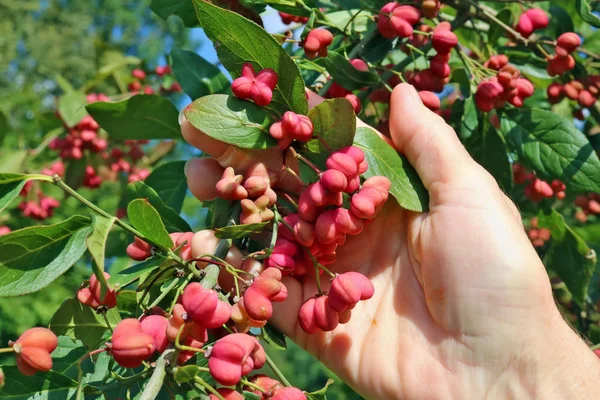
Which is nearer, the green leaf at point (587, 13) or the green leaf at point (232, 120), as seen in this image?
the green leaf at point (232, 120)

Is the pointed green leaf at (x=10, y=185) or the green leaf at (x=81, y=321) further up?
the pointed green leaf at (x=10, y=185)

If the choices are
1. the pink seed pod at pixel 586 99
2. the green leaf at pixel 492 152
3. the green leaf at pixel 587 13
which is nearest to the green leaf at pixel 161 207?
the green leaf at pixel 492 152

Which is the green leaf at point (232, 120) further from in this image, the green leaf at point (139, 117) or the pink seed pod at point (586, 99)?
the pink seed pod at point (586, 99)

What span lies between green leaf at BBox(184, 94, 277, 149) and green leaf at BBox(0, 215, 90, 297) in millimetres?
275

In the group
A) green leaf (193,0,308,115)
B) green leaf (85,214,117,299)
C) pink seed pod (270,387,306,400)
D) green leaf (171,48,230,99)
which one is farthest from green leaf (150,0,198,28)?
pink seed pod (270,387,306,400)

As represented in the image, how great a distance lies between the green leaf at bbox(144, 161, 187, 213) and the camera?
161 centimetres

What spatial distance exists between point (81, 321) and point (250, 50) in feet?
1.86

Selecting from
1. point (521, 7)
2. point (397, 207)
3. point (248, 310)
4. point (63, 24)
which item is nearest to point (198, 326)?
point (248, 310)

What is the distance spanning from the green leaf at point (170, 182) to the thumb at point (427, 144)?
59cm

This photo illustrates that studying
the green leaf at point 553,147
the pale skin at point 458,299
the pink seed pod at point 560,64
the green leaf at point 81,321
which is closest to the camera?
the green leaf at point 81,321

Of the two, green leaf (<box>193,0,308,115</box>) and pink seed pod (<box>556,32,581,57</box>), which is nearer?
green leaf (<box>193,0,308,115</box>)

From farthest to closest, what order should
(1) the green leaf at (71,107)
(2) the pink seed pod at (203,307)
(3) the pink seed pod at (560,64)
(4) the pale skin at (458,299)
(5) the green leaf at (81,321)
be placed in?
(1) the green leaf at (71,107), (3) the pink seed pod at (560,64), (4) the pale skin at (458,299), (5) the green leaf at (81,321), (2) the pink seed pod at (203,307)

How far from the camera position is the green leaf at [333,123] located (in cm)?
111

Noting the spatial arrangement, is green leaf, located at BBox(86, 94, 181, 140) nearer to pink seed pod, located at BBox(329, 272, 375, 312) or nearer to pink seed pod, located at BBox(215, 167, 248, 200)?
pink seed pod, located at BBox(215, 167, 248, 200)
